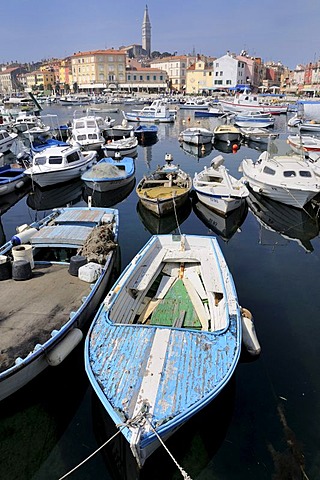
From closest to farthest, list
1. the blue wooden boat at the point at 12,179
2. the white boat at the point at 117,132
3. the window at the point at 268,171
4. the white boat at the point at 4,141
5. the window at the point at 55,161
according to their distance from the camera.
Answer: the window at the point at 268,171, the blue wooden boat at the point at 12,179, the window at the point at 55,161, the white boat at the point at 4,141, the white boat at the point at 117,132

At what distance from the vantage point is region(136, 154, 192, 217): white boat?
16.7 metres

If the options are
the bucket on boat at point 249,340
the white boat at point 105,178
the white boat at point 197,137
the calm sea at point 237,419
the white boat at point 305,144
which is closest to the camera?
the calm sea at point 237,419

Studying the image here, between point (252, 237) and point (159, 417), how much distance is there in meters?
11.4

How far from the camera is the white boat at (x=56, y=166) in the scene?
2158 cm

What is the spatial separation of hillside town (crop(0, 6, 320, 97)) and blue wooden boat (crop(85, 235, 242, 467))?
348 ft

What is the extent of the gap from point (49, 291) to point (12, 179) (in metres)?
14.6

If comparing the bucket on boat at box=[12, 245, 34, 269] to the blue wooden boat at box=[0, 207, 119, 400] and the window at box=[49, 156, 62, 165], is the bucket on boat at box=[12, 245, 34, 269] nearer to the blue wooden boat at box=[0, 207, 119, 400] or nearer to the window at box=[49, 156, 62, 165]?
the blue wooden boat at box=[0, 207, 119, 400]

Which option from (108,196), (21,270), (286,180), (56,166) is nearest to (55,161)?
(56,166)

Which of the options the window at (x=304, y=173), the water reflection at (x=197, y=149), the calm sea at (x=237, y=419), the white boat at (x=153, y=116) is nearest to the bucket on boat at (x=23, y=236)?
the calm sea at (x=237, y=419)

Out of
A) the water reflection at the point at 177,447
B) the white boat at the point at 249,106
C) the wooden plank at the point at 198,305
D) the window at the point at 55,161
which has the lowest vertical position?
the water reflection at the point at 177,447

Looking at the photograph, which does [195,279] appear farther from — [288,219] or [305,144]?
[305,144]

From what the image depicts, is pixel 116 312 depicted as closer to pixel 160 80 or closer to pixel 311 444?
pixel 311 444

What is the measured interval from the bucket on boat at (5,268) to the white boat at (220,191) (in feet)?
33.1

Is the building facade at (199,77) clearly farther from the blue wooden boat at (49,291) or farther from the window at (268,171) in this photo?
the blue wooden boat at (49,291)
